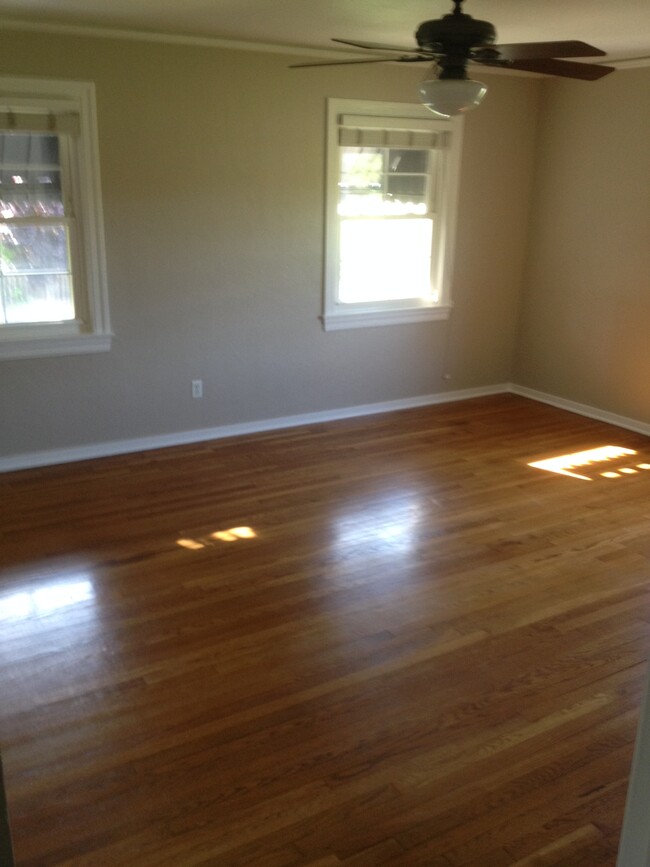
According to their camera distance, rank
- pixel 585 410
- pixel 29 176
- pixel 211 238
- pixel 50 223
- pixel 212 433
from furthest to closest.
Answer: pixel 585 410 < pixel 212 433 < pixel 211 238 < pixel 50 223 < pixel 29 176

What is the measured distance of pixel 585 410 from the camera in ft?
19.7

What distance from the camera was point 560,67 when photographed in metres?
3.13

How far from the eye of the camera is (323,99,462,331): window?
526 cm

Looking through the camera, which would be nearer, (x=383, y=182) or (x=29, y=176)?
(x=29, y=176)

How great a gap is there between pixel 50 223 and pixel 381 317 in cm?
238

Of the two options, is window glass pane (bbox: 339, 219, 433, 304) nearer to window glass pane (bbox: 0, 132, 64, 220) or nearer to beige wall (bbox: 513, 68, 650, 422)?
beige wall (bbox: 513, 68, 650, 422)

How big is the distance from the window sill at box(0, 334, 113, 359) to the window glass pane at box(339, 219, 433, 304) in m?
1.77

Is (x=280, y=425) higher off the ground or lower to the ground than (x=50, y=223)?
lower

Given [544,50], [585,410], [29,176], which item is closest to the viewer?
[544,50]

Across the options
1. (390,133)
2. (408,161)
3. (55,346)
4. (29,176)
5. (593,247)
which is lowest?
(55,346)

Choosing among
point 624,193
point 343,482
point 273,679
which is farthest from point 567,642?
point 624,193

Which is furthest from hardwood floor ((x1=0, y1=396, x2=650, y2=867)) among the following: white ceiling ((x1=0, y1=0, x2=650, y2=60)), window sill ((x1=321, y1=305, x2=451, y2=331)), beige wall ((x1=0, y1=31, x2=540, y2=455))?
white ceiling ((x1=0, y1=0, x2=650, y2=60))

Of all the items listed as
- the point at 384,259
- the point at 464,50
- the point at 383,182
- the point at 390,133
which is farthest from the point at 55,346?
the point at 464,50

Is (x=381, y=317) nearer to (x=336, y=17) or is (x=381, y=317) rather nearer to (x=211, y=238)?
(x=211, y=238)
